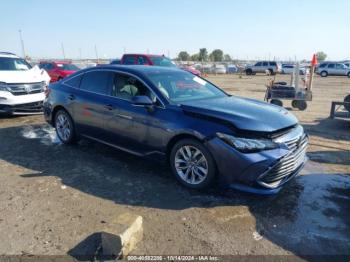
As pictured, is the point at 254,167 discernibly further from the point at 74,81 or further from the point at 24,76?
the point at 24,76

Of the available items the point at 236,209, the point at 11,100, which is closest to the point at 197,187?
the point at 236,209

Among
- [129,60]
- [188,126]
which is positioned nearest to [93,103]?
[188,126]

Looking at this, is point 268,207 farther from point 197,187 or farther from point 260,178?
point 197,187

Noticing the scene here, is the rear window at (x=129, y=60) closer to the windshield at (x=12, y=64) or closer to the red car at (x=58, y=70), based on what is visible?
the red car at (x=58, y=70)

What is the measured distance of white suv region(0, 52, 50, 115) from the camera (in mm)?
8484

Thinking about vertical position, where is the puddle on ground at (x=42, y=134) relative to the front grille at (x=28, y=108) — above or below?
below

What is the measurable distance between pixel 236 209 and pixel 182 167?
0.94 metres

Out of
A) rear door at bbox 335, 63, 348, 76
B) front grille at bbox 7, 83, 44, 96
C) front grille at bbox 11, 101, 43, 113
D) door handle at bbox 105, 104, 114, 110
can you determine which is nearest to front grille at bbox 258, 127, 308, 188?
door handle at bbox 105, 104, 114, 110

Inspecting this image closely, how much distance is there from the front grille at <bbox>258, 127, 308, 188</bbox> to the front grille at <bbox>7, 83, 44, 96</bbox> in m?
7.52

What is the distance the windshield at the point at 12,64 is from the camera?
9.53 m

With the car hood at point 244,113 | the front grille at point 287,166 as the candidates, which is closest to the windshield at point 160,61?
the car hood at point 244,113

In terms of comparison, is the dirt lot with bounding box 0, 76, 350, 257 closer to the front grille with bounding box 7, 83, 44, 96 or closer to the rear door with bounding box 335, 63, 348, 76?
the front grille with bounding box 7, 83, 44, 96

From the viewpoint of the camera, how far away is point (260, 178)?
3.75 m

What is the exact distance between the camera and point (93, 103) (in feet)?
18.0
